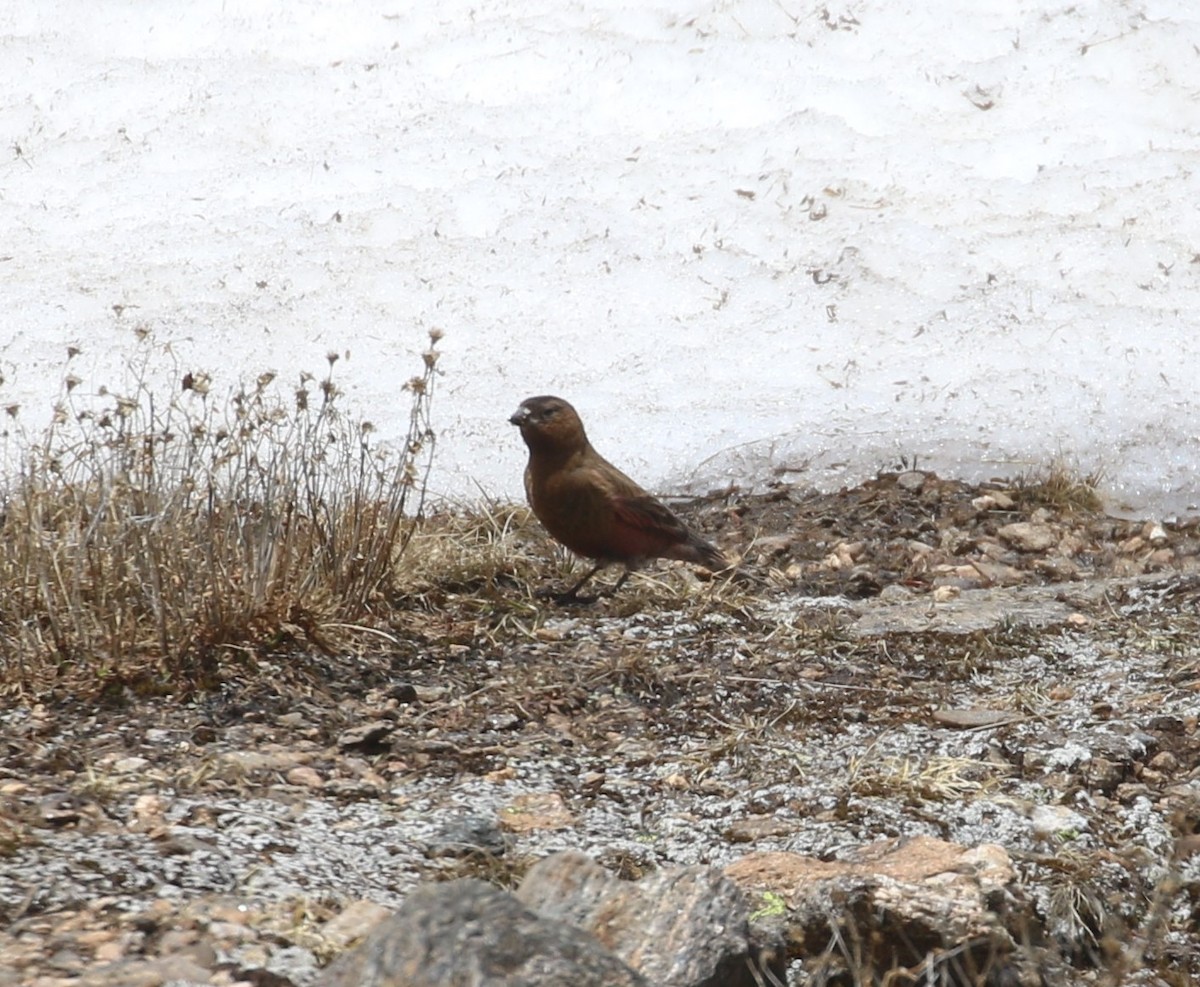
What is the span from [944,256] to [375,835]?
6030 millimetres

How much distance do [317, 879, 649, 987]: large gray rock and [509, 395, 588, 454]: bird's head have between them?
133 inches

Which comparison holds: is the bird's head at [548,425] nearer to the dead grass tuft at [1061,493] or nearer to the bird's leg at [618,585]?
the bird's leg at [618,585]

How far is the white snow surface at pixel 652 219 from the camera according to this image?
770 centimetres

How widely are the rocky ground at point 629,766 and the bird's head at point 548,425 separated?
1.56 feet

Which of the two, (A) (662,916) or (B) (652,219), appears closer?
(A) (662,916)

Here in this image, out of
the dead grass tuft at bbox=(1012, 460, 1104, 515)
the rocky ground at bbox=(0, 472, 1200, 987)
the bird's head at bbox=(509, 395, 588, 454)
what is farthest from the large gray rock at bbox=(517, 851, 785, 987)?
the dead grass tuft at bbox=(1012, 460, 1104, 515)

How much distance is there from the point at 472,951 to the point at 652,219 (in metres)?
7.14

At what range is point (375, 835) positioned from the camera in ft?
11.9

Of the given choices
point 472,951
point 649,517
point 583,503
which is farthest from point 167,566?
point 472,951

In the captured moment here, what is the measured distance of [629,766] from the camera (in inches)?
169

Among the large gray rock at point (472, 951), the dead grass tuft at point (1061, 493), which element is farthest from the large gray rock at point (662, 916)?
the dead grass tuft at point (1061, 493)

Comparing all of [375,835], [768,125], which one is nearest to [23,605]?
[375,835]

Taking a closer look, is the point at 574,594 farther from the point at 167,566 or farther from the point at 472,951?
the point at 472,951

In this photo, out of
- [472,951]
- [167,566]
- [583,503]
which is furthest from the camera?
[583,503]
